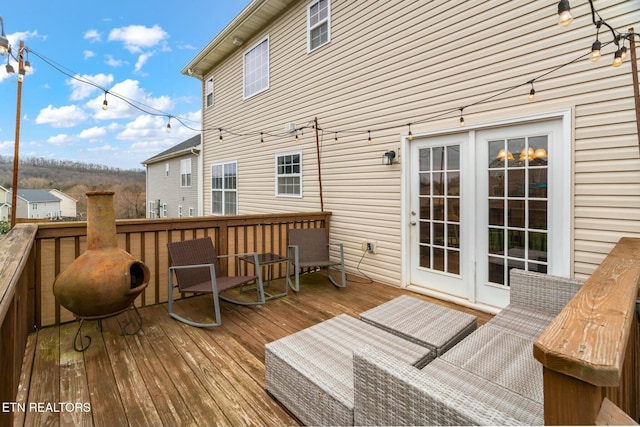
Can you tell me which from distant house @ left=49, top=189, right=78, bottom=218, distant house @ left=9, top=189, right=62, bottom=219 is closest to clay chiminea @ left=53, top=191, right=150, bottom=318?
distant house @ left=49, top=189, right=78, bottom=218

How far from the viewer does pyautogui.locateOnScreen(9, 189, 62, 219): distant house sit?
3.99 m

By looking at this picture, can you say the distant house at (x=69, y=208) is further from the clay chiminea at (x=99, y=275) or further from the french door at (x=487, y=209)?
the french door at (x=487, y=209)

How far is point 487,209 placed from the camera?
3596mm

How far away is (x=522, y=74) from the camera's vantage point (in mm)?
3270

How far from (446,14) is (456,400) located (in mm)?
4274

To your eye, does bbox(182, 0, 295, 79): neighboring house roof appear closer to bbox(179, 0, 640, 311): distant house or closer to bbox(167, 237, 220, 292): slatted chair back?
bbox(179, 0, 640, 311): distant house

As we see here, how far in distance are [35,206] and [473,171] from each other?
6045 mm

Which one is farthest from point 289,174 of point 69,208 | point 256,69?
point 69,208

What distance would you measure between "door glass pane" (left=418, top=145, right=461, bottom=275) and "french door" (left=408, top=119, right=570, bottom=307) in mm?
12

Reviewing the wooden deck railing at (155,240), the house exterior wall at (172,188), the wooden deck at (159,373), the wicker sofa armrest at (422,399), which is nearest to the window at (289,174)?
the wooden deck railing at (155,240)

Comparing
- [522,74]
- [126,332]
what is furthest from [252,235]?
[522,74]

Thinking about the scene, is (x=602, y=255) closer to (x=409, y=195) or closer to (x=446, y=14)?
(x=409, y=195)

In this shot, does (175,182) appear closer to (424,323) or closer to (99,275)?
(99,275)

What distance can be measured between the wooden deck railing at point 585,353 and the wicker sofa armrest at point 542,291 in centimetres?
124
